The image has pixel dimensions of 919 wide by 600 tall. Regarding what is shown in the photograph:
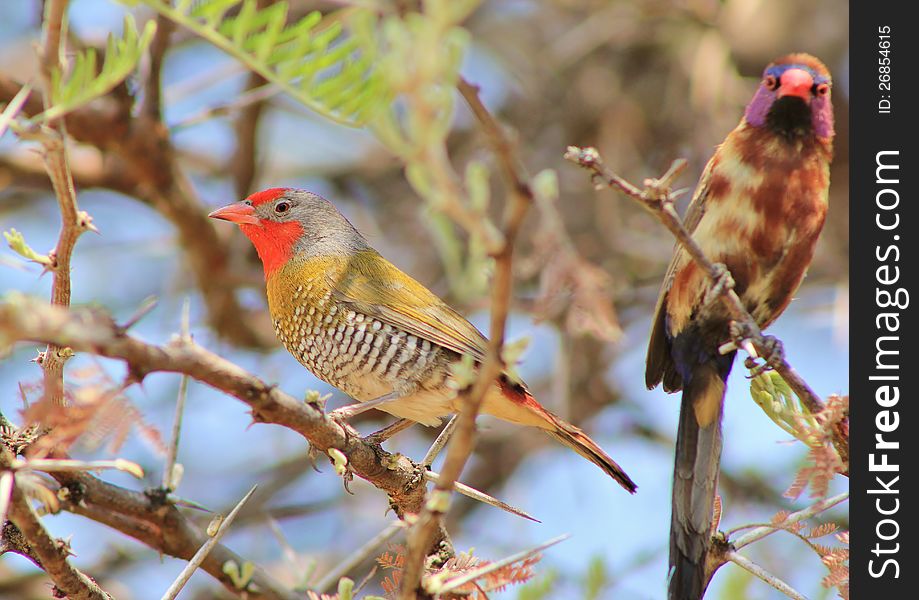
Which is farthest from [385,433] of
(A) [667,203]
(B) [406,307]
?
(A) [667,203]

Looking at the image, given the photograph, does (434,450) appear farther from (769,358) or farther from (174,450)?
(769,358)

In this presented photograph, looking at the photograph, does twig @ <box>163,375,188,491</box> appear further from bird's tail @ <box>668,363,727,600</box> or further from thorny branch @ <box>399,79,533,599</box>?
bird's tail @ <box>668,363,727,600</box>

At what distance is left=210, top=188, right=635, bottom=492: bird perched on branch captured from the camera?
3.98 metres

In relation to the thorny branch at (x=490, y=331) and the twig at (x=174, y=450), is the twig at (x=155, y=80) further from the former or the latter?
the thorny branch at (x=490, y=331)

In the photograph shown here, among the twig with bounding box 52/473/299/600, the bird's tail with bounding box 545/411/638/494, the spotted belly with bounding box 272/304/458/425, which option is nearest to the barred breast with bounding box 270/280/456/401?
the spotted belly with bounding box 272/304/458/425

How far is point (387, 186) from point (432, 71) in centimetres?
600

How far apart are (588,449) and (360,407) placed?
2.81ft

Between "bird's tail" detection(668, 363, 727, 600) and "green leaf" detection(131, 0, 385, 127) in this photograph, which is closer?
"green leaf" detection(131, 0, 385, 127)

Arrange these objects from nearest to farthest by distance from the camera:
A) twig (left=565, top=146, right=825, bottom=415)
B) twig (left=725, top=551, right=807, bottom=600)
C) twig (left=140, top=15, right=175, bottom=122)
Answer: twig (left=565, top=146, right=825, bottom=415)
twig (left=725, top=551, right=807, bottom=600)
twig (left=140, top=15, right=175, bottom=122)

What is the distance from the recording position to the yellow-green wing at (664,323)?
12.4ft

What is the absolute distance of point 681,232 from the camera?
2344 millimetres

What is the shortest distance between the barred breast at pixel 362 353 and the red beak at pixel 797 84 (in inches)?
64.3

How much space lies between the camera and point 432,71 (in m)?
1.30

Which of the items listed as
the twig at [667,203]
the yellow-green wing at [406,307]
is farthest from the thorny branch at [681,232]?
the yellow-green wing at [406,307]
